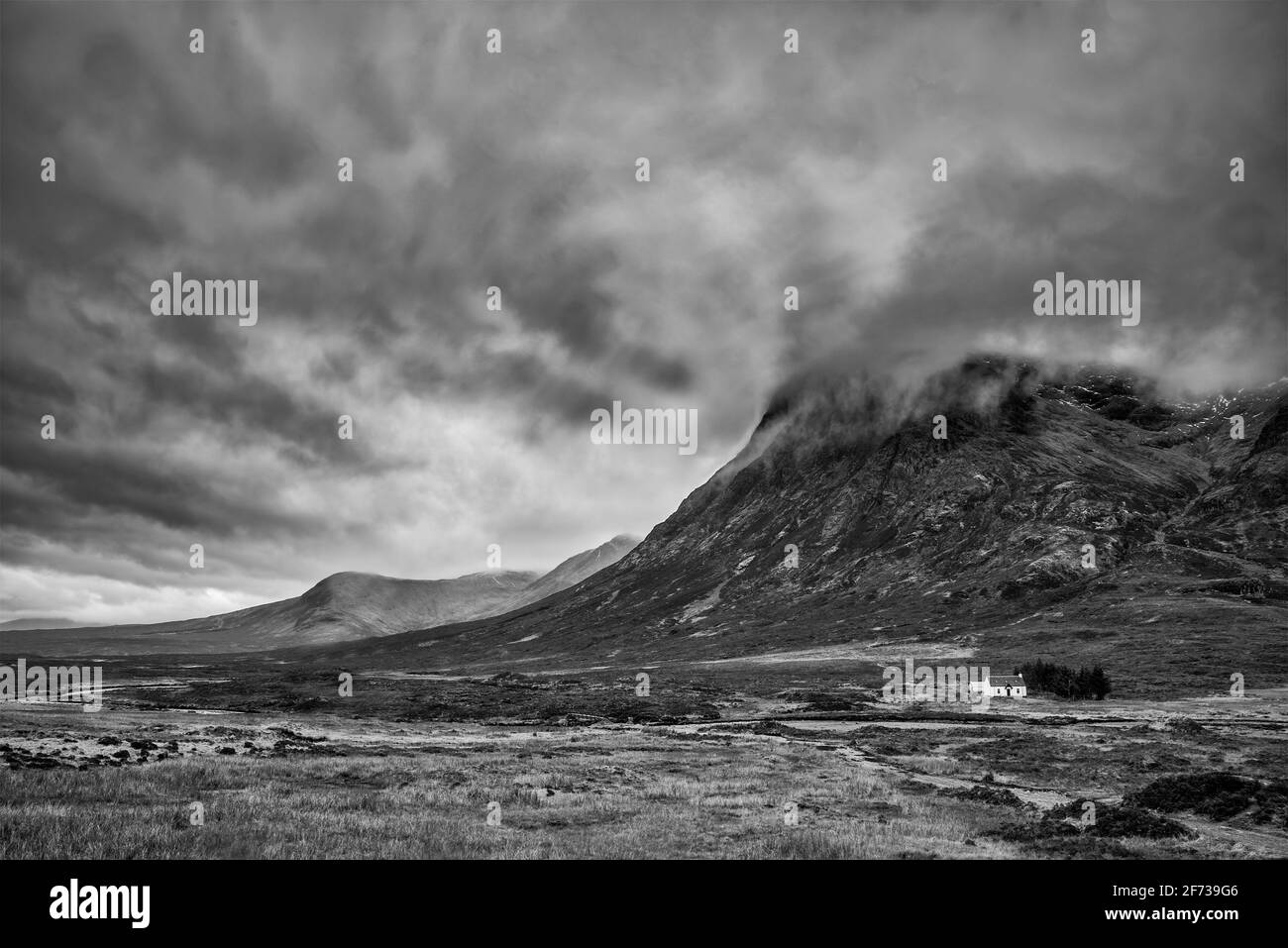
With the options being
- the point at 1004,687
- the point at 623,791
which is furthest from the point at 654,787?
the point at 1004,687

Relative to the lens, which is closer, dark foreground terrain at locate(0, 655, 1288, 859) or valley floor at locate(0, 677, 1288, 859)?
valley floor at locate(0, 677, 1288, 859)

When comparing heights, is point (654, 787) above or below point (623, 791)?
below

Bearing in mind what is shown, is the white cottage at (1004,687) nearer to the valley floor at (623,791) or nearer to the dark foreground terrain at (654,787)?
the dark foreground terrain at (654,787)

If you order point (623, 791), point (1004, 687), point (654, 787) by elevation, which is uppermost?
point (623, 791)

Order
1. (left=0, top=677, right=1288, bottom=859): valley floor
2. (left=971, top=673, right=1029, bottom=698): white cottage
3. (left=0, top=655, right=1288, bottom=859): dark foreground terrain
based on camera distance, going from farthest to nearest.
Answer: (left=971, top=673, right=1029, bottom=698): white cottage, (left=0, top=655, right=1288, bottom=859): dark foreground terrain, (left=0, top=677, right=1288, bottom=859): valley floor

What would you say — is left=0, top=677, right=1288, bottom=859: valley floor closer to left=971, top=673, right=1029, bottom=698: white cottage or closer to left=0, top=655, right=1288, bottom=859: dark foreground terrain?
left=0, top=655, right=1288, bottom=859: dark foreground terrain

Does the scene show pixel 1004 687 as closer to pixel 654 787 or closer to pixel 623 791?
pixel 654 787

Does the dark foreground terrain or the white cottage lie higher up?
the dark foreground terrain

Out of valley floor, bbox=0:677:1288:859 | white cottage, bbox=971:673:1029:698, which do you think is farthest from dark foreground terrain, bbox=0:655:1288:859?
white cottage, bbox=971:673:1029:698
